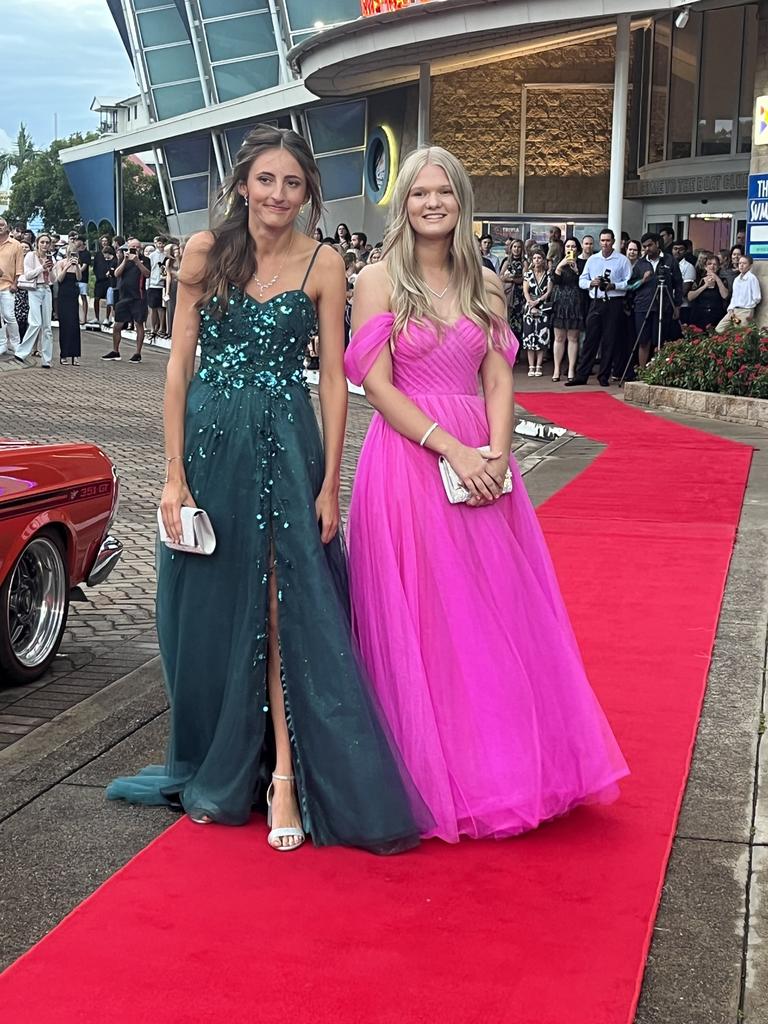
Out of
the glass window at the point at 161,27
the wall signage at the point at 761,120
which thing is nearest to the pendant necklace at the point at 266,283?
the wall signage at the point at 761,120

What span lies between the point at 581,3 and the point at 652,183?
5874mm

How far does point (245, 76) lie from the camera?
150 ft

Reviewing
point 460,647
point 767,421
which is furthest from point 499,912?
point 767,421

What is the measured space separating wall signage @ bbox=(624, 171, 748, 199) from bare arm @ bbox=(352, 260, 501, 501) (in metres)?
20.6

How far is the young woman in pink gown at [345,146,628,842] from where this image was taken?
4.09 m

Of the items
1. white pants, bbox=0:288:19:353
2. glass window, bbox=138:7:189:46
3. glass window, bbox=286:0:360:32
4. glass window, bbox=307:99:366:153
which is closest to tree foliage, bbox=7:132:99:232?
glass window, bbox=138:7:189:46

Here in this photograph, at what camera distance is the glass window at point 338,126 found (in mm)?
38031

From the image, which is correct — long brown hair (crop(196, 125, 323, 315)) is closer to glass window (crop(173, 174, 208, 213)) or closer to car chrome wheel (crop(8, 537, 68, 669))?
car chrome wheel (crop(8, 537, 68, 669))

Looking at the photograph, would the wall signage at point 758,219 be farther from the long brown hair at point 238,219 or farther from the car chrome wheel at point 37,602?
the long brown hair at point 238,219

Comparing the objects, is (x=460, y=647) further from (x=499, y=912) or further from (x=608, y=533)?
(x=608, y=533)

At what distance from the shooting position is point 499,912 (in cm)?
361

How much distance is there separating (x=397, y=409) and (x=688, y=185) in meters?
22.5

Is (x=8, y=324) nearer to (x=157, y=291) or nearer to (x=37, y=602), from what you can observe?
(x=157, y=291)

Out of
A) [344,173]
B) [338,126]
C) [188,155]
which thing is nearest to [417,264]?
[344,173]
